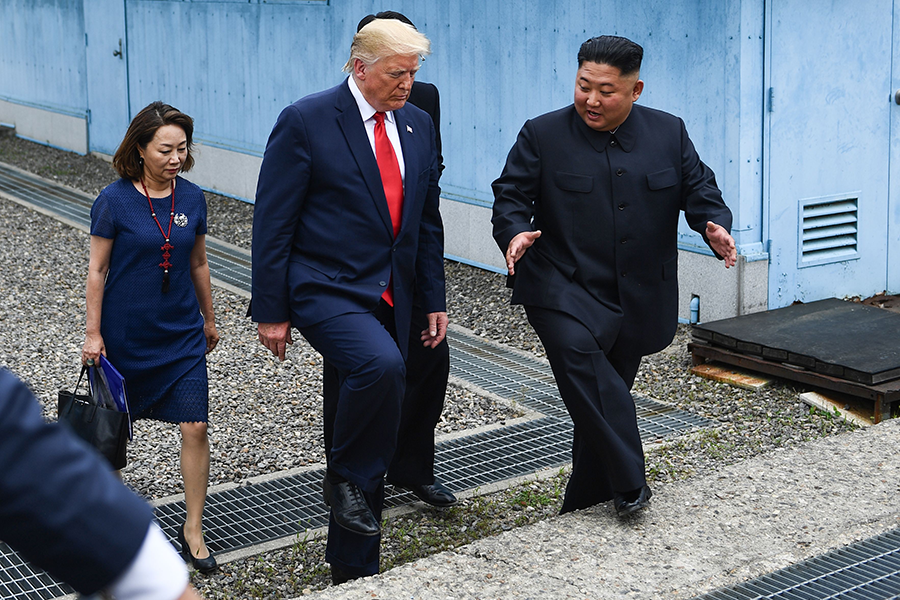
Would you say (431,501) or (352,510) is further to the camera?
(431,501)

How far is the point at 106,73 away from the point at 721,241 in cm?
1312

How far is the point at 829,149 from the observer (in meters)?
7.41

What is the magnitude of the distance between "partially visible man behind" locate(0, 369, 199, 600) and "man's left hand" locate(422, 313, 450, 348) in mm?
3057

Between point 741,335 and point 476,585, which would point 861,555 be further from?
point 741,335

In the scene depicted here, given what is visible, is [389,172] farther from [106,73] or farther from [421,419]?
[106,73]

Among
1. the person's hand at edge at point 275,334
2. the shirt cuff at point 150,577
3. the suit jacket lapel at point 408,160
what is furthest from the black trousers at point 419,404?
the shirt cuff at point 150,577

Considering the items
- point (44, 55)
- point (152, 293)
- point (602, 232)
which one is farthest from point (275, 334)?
point (44, 55)

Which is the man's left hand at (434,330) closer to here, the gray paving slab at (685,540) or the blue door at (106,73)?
the gray paving slab at (685,540)

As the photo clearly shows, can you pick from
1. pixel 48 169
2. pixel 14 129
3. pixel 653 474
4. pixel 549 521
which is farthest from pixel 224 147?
pixel 549 521

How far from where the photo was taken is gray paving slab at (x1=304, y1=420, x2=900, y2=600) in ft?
11.3

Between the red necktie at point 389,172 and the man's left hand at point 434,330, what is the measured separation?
36cm

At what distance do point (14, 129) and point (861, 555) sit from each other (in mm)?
17550

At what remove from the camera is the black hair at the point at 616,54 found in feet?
13.1

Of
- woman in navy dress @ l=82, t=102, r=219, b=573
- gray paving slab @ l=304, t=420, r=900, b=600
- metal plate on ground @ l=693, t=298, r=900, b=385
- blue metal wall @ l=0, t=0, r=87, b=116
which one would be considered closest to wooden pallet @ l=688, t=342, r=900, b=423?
metal plate on ground @ l=693, t=298, r=900, b=385
